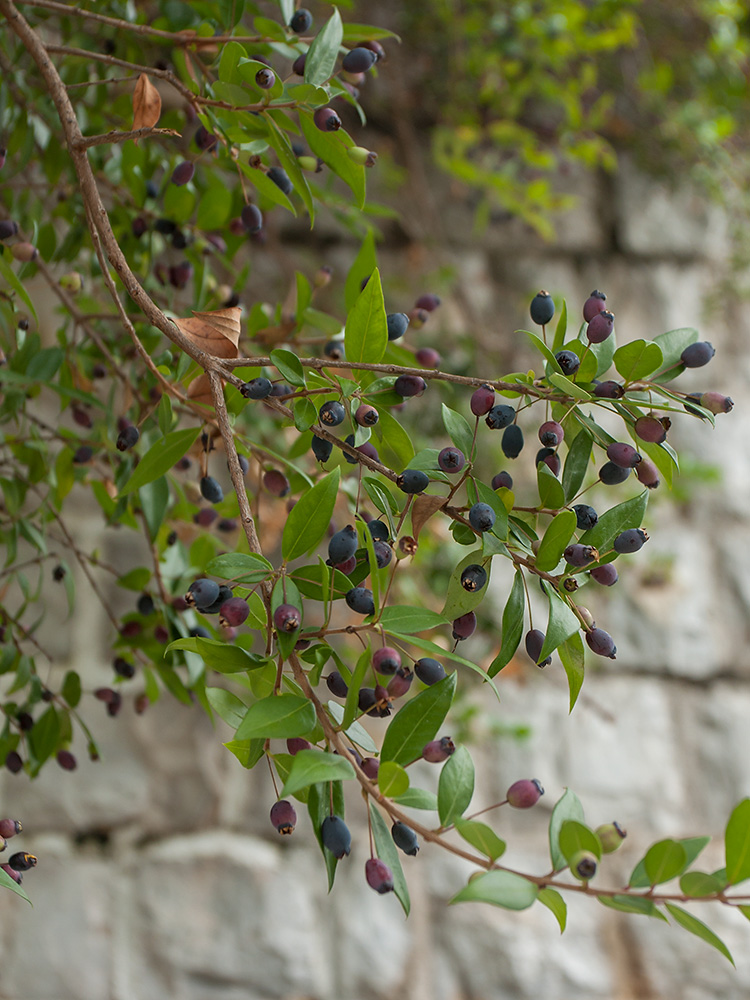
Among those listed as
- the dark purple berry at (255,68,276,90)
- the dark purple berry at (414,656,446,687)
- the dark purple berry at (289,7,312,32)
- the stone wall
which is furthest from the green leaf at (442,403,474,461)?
the stone wall

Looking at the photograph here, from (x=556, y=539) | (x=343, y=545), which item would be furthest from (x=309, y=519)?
(x=556, y=539)

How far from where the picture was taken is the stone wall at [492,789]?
3.54 feet

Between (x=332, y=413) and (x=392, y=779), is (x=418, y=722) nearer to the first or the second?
(x=392, y=779)

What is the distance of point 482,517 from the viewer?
0.42 metres

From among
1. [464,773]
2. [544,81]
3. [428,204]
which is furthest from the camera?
[428,204]

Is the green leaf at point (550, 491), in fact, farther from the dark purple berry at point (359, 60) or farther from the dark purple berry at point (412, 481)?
the dark purple berry at point (359, 60)

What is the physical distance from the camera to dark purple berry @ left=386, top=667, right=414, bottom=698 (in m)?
0.46

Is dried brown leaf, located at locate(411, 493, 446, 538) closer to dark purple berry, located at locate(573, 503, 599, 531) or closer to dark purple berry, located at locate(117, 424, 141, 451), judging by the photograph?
dark purple berry, located at locate(573, 503, 599, 531)

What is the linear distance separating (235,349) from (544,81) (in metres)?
1.06

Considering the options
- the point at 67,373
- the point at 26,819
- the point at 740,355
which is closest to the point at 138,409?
the point at 67,373

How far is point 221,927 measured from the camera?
1.11m

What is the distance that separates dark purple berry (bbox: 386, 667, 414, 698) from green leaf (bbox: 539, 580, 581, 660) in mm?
75

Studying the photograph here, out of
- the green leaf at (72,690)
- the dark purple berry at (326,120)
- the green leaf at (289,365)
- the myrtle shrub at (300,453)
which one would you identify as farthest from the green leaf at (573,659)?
the green leaf at (72,690)

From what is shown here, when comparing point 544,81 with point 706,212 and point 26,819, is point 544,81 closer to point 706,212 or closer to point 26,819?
point 706,212
